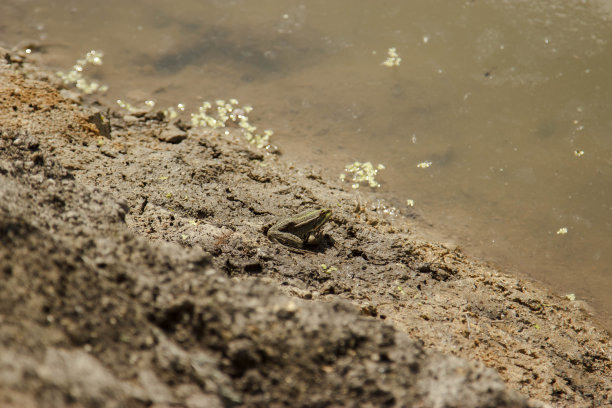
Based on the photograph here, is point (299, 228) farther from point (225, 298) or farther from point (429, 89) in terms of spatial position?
point (429, 89)

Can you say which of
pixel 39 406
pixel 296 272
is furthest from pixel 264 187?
pixel 39 406

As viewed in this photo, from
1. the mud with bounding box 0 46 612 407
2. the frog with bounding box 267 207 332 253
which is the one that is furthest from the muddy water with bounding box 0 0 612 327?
the frog with bounding box 267 207 332 253

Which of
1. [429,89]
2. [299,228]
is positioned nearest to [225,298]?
[299,228]

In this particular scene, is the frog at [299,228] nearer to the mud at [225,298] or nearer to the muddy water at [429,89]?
the mud at [225,298]

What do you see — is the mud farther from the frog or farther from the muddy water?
the muddy water

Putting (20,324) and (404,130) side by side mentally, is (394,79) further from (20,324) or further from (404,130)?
(20,324)
